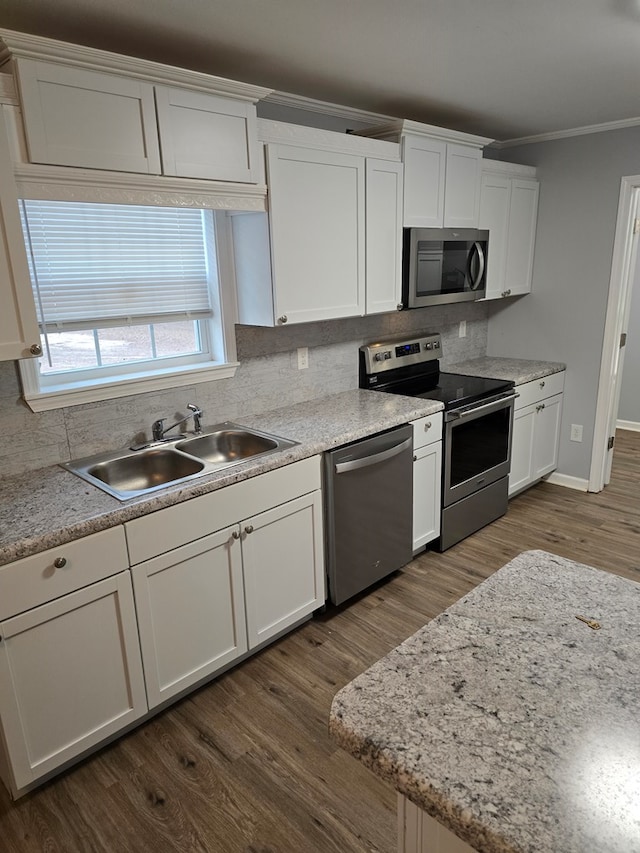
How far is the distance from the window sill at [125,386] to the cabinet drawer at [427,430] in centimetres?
98

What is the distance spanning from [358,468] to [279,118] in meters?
1.76

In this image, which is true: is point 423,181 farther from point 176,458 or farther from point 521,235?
point 176,458

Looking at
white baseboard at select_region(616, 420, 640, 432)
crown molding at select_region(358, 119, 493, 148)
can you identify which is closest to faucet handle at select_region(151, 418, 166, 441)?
crown molding at select_region(358, 119, 493, 148)

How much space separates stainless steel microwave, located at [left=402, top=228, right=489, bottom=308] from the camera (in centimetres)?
323

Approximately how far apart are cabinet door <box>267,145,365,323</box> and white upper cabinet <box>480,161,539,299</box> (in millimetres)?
1223

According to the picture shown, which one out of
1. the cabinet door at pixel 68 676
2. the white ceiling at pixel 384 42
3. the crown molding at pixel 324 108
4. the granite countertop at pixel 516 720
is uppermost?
the white ceiling at pixel 384 42

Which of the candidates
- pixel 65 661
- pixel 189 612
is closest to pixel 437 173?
pixel 189 612

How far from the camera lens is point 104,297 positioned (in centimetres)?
243

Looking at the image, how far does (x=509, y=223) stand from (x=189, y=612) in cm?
324

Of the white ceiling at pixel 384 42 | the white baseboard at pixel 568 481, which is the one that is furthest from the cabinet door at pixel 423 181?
the white baseboard at pixel 568 481

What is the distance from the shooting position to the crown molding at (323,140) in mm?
2459

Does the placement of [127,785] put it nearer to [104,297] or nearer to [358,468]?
[358,468]

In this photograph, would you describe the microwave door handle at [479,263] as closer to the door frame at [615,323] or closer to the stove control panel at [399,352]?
the stove control panel at [399,352]

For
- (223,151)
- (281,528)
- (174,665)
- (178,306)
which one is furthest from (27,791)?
(223,151)
